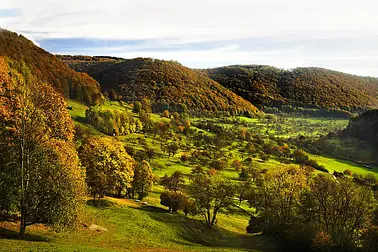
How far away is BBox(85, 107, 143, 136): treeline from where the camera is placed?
144 meters

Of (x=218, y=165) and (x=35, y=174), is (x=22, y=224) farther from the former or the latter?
(x=218, y=165)

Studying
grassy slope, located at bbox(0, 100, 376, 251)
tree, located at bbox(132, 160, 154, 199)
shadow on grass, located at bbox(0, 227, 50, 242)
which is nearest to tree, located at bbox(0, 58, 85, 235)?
shadow on grass, located at bbox(0, 227, 50, 242)

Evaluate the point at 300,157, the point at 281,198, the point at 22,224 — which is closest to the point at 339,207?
the point at 281,198

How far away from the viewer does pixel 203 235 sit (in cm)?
5400

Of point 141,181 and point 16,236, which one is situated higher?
point 16,236

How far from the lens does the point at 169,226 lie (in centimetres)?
5156

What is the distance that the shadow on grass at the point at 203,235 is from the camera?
48.3 m

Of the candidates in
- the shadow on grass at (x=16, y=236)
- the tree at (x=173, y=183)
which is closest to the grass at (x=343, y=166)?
the tree at (x=173, y=183)

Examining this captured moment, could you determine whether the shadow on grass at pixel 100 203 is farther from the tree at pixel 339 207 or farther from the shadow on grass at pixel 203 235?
the tree at pixel 339 207

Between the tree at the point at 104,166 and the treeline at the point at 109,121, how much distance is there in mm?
88451

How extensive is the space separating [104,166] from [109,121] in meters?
97.0

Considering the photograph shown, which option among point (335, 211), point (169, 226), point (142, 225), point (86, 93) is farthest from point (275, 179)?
point (86, 93)

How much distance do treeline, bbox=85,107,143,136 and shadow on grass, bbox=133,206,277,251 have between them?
9034 centimetres

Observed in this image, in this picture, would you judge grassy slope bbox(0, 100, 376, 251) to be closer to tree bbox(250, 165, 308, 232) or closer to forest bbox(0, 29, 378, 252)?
forest bbox(0, 29, 378, 252)
